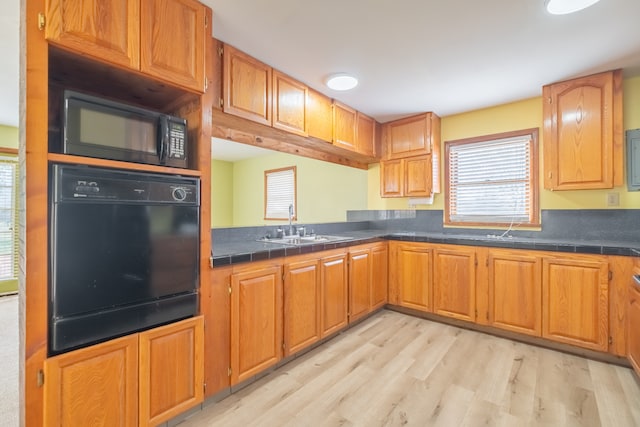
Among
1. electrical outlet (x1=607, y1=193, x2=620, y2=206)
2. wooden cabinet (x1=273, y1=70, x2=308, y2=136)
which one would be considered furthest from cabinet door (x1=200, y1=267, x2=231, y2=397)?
electrical outlet (x1=607, y1=193, x2=620, y2=206)

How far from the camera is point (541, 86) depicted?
2.63 metres

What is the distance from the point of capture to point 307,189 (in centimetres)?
375

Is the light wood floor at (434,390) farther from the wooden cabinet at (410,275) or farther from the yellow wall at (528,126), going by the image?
the yellow wall at (528,126)

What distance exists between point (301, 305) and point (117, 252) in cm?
132

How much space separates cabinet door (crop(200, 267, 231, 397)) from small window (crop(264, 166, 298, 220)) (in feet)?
5.99

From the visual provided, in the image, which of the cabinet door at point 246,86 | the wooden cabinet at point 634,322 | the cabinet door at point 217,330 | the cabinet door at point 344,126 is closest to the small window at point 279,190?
the cabinet door at point 344,126

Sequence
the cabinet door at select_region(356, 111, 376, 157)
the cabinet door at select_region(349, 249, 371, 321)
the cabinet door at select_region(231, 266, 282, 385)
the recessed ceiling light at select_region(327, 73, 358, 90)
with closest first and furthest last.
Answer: the cabinet door at select_region(231, 266, 282, 385) → the recessed ceiling light at select_region(327, 73, 358, 90) → the cabinet door at select_region(349, 249, 371, 321) → the cabinet door at select_region(356, 111, 376, 157)

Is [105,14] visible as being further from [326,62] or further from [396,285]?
[396,285]

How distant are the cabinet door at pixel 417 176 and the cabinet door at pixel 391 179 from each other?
6 cm

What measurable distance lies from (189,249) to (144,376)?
24.8 inches

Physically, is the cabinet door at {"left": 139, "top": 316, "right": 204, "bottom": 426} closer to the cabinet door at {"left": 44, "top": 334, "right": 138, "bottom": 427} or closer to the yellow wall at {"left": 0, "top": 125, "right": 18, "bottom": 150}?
the cabinet door at {"left": 44, "top": 334, "right": 138, "bottom": 427}

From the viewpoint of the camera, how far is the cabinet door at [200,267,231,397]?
1.67m

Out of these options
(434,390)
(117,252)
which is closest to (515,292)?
(434,390)

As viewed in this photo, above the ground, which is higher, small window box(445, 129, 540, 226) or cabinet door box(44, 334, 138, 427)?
small window box(445, 129, 540, 226)
